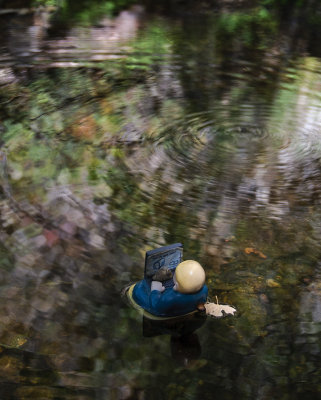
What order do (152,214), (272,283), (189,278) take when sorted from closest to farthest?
(189,278) < (272,283) < (152,214)

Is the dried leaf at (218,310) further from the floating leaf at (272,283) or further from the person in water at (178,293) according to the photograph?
the floating leaf at (272,283)

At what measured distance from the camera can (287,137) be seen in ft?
15.2

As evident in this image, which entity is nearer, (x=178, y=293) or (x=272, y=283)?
(x=178, y=293)

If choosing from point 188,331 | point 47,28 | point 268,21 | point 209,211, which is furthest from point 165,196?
A: point 268,21

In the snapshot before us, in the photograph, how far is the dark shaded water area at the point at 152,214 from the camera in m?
2.30

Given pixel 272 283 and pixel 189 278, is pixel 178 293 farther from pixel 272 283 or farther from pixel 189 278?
pixel 272 283

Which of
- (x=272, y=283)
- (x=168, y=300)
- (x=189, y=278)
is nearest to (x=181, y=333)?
(x=168, y=300)

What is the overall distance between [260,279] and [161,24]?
20.5 ft

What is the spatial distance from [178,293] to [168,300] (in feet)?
0.20

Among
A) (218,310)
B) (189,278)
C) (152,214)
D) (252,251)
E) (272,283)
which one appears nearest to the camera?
(189,278)

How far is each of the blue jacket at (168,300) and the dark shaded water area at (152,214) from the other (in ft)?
0.27

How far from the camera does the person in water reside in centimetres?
245

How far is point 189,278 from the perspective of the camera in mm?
2436

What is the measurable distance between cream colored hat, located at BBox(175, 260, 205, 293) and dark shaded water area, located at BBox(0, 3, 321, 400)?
0.22 meters
